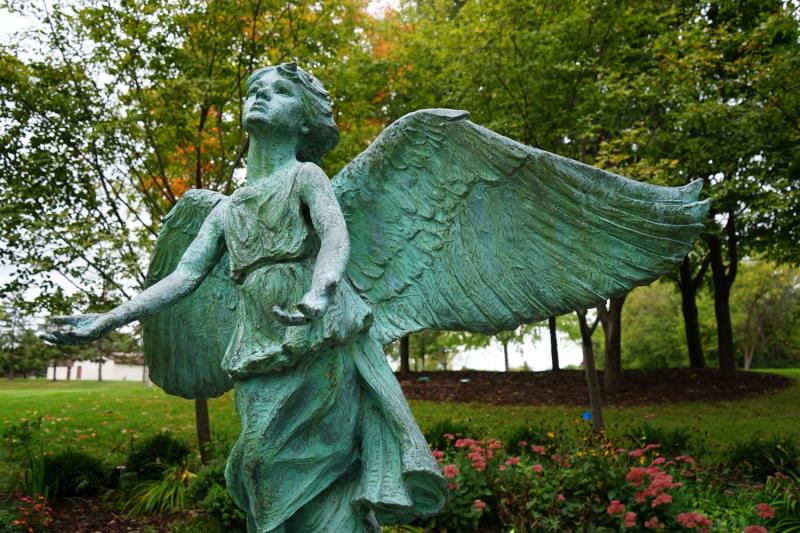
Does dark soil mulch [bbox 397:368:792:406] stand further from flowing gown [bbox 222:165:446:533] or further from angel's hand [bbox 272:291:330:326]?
angel's hand [bbox 272:291:330:326]

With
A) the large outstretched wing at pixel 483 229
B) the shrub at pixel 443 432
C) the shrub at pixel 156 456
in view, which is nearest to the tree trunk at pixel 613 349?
the shrub at pixel 443 432

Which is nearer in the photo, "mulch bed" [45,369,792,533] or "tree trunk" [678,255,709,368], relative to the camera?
"mulch bed" [45,369,792,533]

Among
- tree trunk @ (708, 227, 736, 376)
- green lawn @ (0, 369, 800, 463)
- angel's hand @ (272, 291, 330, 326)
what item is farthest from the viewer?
tree trunk @ (708, 227, 736, 376)

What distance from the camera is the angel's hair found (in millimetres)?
2963

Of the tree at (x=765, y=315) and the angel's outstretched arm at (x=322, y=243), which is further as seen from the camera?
the tree at (x=765, y=315)

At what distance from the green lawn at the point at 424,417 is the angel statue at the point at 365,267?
24.6ft

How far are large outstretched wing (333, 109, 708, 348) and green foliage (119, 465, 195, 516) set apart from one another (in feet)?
19.4

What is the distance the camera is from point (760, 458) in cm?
811

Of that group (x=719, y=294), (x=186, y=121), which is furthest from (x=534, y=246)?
(x=719, y=294)

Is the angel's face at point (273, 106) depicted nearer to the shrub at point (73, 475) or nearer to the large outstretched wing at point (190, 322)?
the large outstretched wing at point (190, 322)

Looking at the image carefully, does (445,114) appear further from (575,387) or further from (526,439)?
(575,387)

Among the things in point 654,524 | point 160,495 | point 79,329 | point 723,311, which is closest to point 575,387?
point 723,311

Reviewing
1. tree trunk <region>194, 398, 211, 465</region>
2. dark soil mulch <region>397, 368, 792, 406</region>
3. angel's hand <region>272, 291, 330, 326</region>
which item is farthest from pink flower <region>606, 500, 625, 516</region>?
dark soil mulch <region>397, 368, 792, 406</region>

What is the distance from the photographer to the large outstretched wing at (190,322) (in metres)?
3.26
